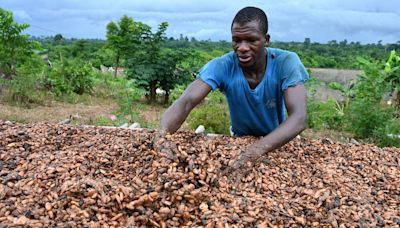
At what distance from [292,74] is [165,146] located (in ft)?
2.81

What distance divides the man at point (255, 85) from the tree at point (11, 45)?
6.48 metres

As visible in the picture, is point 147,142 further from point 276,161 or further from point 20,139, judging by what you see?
point 20,139

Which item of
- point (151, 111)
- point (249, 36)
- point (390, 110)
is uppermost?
point (249, 36)

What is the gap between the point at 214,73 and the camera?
107 inches

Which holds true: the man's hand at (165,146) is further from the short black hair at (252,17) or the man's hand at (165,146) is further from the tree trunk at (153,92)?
the tree trunk at (153,92)

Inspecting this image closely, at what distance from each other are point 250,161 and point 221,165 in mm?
153

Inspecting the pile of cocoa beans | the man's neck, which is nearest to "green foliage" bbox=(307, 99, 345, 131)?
the man's neck

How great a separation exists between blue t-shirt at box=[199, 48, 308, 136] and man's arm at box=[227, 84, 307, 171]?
65 mm

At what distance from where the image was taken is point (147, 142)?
2.30 m

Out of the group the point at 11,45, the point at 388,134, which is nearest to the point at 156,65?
the point at 11,45

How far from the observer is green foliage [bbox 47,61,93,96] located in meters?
8.35

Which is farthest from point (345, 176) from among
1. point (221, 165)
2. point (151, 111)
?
point (151, 111)

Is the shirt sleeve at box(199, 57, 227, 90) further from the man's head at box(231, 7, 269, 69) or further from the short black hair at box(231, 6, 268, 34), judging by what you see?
the short black hair at box(231, 6, 268, 34)

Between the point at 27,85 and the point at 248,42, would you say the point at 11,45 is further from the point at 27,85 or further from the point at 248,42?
the point at 248,42
